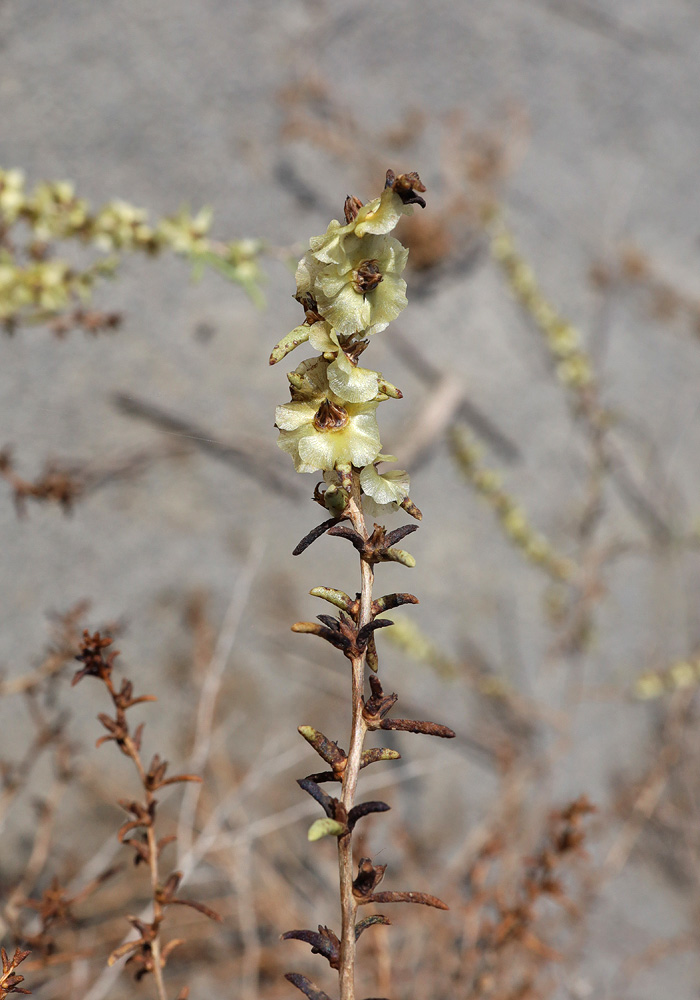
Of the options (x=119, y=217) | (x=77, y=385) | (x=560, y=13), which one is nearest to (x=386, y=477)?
(x=119, y=217)

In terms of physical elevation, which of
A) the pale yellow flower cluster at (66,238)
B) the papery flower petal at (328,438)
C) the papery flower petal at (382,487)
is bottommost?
the papery flower petal at (382,487)

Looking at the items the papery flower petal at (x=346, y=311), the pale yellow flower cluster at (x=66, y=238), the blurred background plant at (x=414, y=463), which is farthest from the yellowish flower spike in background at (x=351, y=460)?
the blurred background plant at (x=414, y=463)

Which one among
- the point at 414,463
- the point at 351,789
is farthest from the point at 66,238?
the point at 414,463

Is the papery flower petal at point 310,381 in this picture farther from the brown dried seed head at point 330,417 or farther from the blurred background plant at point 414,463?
the blurred background plant at point 414,463

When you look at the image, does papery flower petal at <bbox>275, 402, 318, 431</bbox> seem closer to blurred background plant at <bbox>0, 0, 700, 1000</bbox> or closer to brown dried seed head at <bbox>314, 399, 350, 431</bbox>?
brown dried seed head at <bbox>314, 399, 350, 431</bbox>

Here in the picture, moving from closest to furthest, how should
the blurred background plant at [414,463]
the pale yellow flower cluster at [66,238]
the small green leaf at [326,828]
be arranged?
the small green leaf at [326,828] < the pale yellow flower cluster at [66,238] < the blurred background plant at [414,463]

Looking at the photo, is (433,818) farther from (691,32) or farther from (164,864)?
(691,32)

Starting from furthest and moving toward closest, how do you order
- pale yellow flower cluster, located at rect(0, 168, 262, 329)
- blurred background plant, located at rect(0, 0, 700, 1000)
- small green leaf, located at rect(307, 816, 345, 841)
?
blurred background plant, located at rect(0, 0, 700, 1000), pale yellow flower cluster, located at rect(0, 168, 262, 329), small green leaf, located at rect(307, 816, 345, 841)

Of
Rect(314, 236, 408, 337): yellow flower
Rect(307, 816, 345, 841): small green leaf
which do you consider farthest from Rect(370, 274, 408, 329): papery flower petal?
Rect(307, 816, 345, 841): small green leaf

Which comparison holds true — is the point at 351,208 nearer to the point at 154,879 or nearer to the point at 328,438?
the point at 328,438
